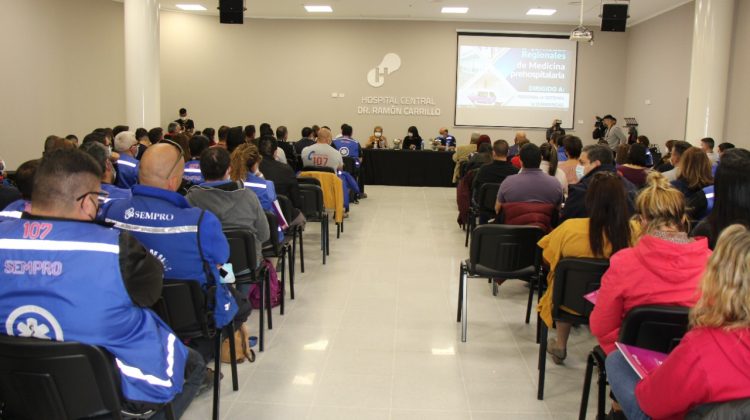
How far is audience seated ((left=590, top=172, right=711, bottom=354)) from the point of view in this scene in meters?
2.39

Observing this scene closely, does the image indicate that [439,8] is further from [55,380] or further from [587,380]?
[55,380]

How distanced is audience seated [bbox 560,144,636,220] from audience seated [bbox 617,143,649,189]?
97 centimetres

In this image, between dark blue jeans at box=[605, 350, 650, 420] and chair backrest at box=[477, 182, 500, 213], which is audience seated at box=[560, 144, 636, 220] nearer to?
chair backrest at box=[477, 182, 500, 213]

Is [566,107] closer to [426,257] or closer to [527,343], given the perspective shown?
[426,257]

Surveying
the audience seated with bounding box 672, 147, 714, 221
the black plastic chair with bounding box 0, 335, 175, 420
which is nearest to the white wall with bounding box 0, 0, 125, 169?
the black plastic chair with bounding box 0, 335, 175, 420

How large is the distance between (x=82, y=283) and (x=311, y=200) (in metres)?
4.52

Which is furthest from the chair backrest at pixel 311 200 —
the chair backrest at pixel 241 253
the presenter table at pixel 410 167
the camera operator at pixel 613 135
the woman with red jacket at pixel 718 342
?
the camera operator at pixel 613 135

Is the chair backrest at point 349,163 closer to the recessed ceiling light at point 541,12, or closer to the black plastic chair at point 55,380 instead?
the recessed ceiling light at point 541,12

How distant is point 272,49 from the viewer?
15508 millimetres

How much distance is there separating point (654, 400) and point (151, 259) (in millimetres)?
1610

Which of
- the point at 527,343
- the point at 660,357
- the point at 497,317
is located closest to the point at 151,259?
the point at 660,357

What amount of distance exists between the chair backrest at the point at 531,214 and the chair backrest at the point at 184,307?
2599 mm

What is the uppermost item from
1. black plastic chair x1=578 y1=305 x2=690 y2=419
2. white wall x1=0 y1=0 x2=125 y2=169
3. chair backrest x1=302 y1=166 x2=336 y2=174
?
white wall x1=0 y1=0 x2=125 y2=169

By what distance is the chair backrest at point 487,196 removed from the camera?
624 centimetres
